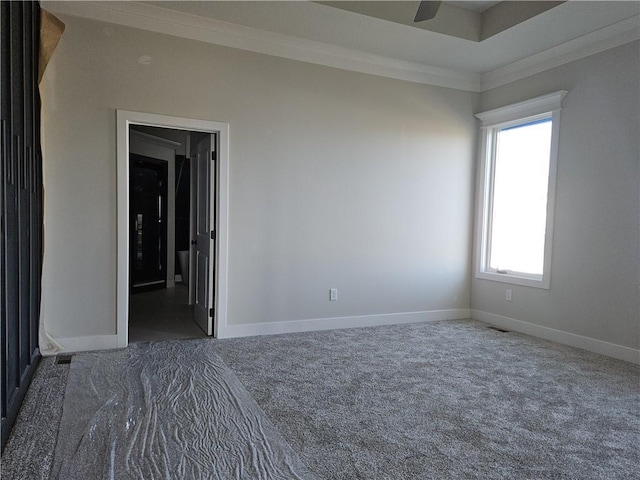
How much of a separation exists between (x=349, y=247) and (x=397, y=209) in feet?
2.44

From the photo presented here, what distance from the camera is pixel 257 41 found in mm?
4117

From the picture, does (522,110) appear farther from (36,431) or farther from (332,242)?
(36,431)

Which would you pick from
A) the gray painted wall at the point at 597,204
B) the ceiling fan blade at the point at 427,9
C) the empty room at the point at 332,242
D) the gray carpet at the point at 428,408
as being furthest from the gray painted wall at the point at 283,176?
the ceiling fan blade at the point at 427,9

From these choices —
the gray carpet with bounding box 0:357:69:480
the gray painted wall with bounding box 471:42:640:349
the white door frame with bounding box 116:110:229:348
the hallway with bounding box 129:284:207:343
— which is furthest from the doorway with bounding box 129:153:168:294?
the gray painted wall with bounding box 471:42:640:349

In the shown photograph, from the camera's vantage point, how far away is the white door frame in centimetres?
370

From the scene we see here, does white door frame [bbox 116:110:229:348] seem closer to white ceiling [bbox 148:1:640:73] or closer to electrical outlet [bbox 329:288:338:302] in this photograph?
white ceiling [bbox 148:1:640:73]

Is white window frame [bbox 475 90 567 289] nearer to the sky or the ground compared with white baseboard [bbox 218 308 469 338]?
nearer to the sky

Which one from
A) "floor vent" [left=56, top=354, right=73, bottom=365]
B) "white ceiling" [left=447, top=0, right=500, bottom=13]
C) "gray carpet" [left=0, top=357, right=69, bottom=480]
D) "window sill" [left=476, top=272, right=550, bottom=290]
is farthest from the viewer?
"window sill" [left=476, top=272, right=550, bottom=290]

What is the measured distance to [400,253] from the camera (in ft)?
16.3

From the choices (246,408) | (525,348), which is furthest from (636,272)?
(246,408)

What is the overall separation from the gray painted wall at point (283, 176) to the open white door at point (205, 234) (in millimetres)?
207

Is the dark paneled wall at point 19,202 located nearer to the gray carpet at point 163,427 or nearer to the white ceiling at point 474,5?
the gray carpet at point 163,427

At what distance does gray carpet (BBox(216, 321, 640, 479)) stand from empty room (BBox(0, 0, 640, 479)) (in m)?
0.02

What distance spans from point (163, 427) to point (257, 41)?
3410 mm
